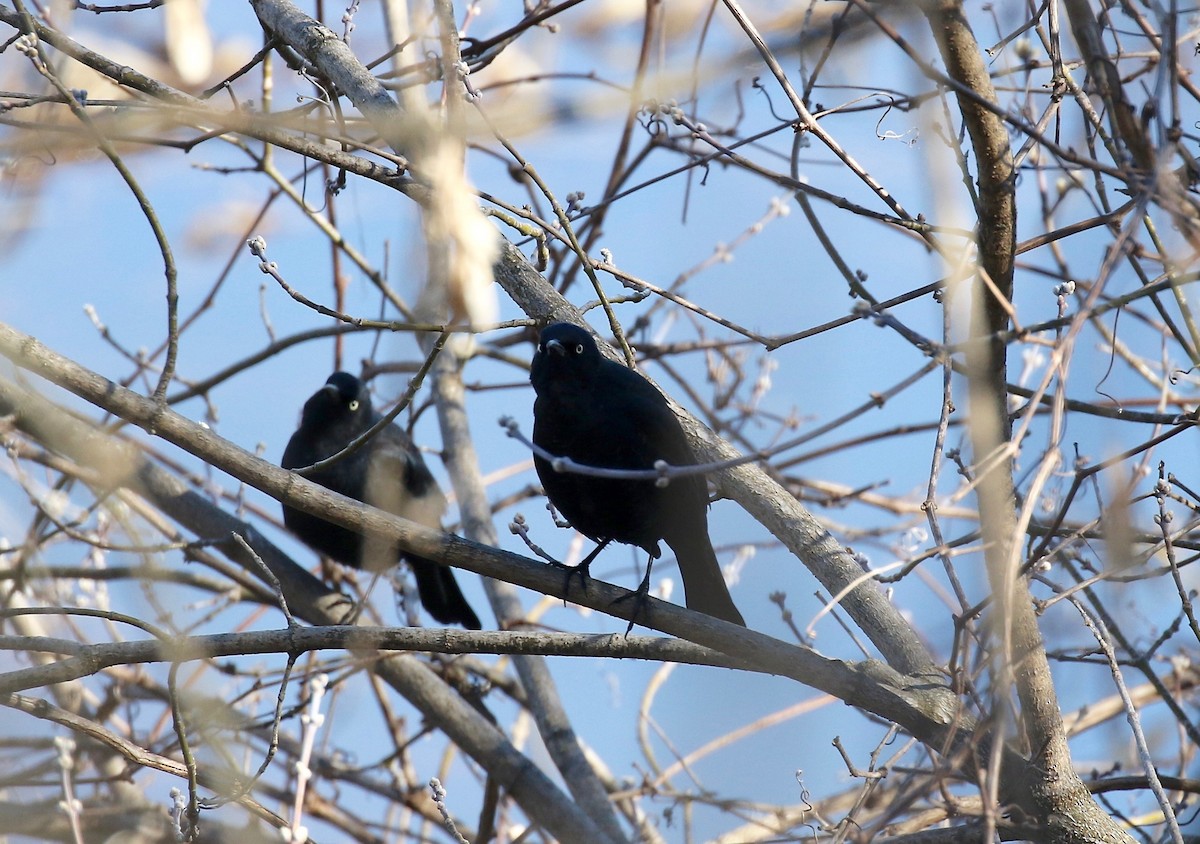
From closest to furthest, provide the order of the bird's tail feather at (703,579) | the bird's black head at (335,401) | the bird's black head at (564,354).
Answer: the bird's black head at (564,354)
the bird's tail feather at (703,579)
the bird's black head at (335,401)

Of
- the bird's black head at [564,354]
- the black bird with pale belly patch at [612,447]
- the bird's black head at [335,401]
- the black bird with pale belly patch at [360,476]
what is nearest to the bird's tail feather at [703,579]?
the black bird with pale belly patch at [612,447]

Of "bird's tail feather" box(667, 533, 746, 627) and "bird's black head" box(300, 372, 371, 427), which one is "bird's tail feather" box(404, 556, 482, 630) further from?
"bird's tail feather" box(667, 533, 746, 627)

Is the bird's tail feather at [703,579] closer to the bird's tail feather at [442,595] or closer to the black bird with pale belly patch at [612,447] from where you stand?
the black bird with pale belly patch at [612,447]

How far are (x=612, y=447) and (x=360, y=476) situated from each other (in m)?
2.53

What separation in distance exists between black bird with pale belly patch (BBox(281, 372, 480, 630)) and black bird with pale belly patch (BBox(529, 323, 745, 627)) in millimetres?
2055

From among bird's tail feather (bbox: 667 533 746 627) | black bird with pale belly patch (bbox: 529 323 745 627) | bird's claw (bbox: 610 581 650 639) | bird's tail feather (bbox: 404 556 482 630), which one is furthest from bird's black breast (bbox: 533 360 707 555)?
bird's tail feather (bbox: 404 556 482 630)

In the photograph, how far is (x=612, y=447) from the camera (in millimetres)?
3916

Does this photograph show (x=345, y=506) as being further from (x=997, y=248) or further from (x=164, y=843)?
(x=164, y=843)

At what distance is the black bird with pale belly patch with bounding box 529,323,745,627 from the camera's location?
389 cm

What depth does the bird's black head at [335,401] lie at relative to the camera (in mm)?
6188

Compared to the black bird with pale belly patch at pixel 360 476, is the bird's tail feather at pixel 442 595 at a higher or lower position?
lower

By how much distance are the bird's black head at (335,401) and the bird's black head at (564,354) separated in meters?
2.42

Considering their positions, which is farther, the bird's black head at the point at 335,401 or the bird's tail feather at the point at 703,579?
the bird's black head at the point at 335,401

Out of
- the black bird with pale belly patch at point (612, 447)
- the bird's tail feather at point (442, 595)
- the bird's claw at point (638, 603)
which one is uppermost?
the bird's tail feather at point (442, 595)
